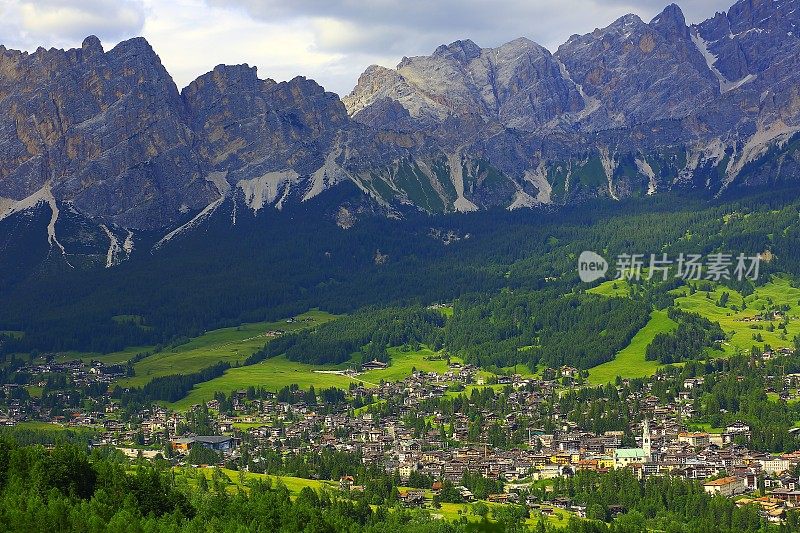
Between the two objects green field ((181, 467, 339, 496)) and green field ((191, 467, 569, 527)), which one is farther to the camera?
green field ((181, 467, 339, 496))

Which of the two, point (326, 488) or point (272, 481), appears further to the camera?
point (272, 481)

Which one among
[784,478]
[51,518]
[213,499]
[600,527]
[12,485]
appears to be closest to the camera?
[51,518]

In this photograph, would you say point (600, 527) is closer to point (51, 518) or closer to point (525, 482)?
point (525, 482)

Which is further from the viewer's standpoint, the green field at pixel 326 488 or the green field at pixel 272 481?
the green field at pixel 272 481

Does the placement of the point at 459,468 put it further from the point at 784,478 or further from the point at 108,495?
the point at 108,495

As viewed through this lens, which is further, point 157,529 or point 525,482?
point 525,482

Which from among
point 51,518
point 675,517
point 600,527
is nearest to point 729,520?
point 675,517

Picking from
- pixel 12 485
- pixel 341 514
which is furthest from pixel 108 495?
pixel 341 514

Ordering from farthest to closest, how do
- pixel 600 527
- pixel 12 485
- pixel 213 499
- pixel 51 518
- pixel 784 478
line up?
1. pixel 784 478
2. pixel 600 527
3. pixel 213 499
4. pixel 12 485
5. pixel 51 518

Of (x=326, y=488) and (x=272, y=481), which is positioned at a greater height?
(x=272, y=481)
